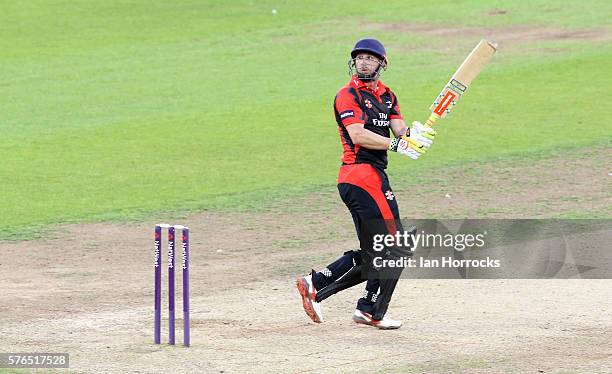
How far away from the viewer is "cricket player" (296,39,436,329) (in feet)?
32.7

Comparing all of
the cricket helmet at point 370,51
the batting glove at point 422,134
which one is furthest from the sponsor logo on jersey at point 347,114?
the batting glove at point 422,134

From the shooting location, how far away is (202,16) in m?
29.1

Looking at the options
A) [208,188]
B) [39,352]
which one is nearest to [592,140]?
[208,188]

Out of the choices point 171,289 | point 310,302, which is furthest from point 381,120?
point 171,289

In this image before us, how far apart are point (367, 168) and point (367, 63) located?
2.86ft

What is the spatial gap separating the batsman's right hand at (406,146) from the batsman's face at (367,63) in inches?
25.4

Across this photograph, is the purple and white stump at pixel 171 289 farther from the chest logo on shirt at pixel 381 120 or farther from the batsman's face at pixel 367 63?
the batsman's face at pixel 367 63

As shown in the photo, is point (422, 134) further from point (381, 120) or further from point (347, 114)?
point (347, 114)

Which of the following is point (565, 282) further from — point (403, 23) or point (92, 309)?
point (403, 23)

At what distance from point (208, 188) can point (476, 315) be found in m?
6.38

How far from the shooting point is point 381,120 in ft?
33.4

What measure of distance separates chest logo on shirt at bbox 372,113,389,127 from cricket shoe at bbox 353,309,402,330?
1578 millimetres

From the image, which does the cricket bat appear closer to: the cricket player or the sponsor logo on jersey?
the cricket player

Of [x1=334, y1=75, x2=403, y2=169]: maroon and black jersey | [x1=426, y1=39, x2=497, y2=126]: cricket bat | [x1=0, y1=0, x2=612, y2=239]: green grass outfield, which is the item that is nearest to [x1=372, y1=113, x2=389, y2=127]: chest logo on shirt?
[x1=334, y1=75, x2=403, y2=169]: maroon and black jersey
